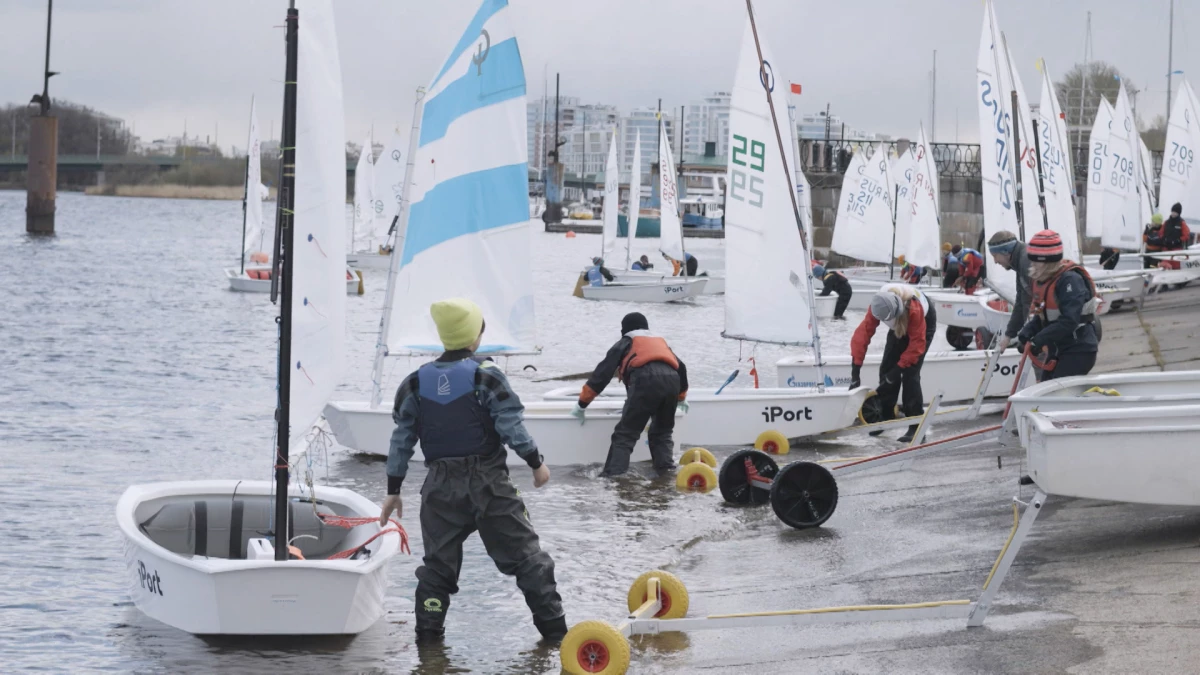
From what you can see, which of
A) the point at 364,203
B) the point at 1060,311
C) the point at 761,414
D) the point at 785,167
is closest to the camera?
the point at 1060,311

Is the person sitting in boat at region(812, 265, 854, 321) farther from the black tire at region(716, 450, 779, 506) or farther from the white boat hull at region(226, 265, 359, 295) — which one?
the black tire at region(716, 450, 779, 506)

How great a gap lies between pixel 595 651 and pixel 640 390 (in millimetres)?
5223

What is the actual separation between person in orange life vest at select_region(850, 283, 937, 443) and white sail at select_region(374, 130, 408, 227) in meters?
33.0

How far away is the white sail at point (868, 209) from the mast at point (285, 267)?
32145 mm

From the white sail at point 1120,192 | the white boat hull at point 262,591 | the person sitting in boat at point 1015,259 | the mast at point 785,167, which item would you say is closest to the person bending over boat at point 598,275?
the white sail at point 1120,192

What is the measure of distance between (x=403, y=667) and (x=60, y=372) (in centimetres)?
1571

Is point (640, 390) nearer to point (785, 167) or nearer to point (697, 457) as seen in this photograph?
point (697, 457)

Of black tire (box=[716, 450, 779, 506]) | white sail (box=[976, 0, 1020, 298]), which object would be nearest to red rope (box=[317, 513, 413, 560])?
black tire (box=[716, 450, 779, 506])

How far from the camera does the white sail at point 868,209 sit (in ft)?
125

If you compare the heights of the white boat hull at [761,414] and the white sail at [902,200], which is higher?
the white sail at [902,200]

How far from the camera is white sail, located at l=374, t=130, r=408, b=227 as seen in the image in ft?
146

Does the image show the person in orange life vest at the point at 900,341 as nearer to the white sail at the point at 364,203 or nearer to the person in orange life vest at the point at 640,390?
the person in orange life vest at the point at 640,390

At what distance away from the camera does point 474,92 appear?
12328mm

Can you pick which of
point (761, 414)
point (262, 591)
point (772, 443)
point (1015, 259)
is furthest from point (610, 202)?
point (262, 591)
